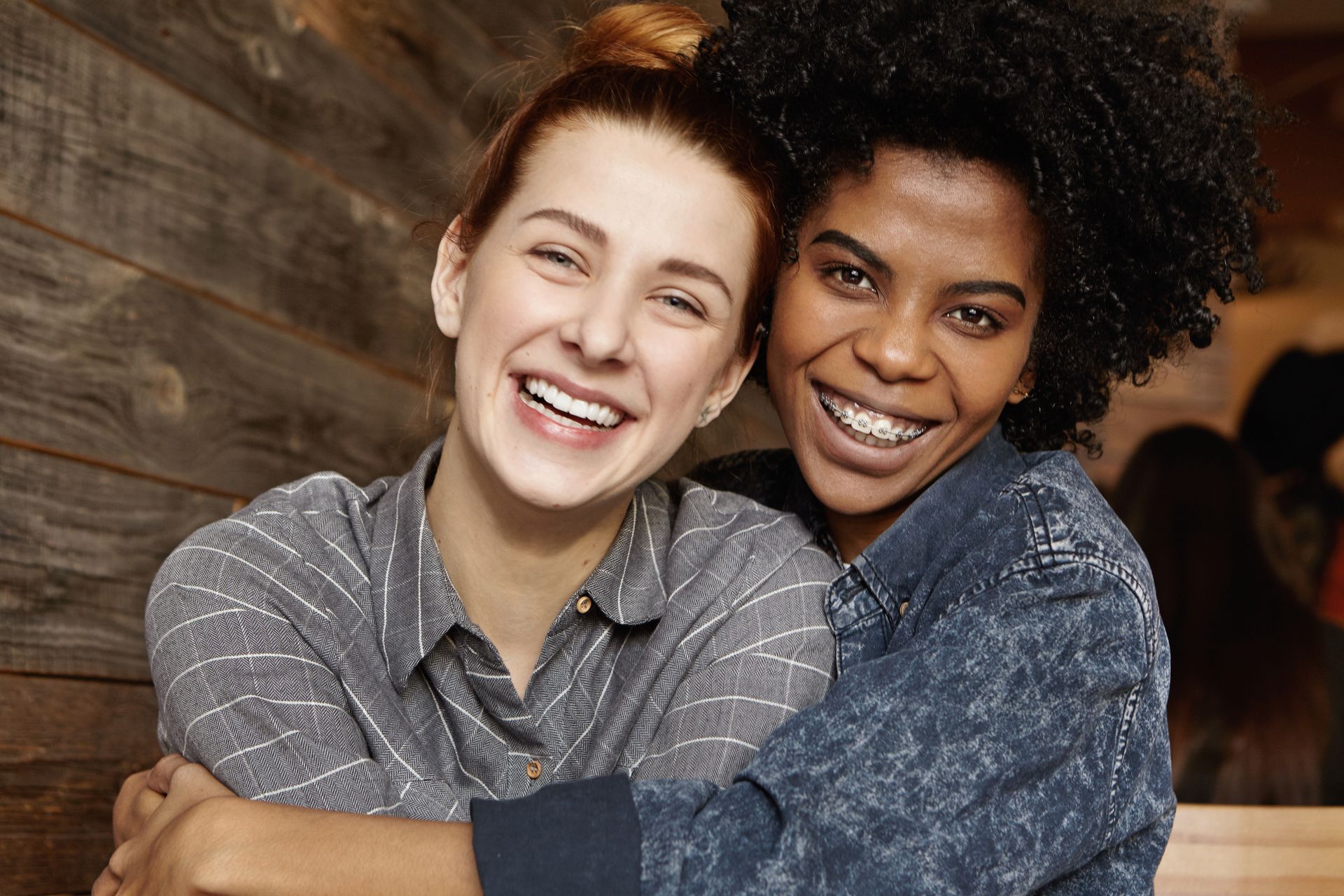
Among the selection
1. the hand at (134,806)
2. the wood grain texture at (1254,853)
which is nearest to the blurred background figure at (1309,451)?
the wood grain texture at (1254,853)

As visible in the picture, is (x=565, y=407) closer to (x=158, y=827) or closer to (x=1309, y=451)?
(x=158, y=827)

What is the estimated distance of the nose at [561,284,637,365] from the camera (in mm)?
1357

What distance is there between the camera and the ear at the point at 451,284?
→ 5.08 feet

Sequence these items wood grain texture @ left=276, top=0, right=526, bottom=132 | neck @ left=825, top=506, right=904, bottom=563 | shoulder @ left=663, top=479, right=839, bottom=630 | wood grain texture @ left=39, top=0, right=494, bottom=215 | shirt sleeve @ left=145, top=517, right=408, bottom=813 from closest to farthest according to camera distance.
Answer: shirt sleeve @ left=145, top=517, right=408, bottom=813 → shoulder @ left=663, top=479, right=839, bottom=630 → neck @ left=825, top=506, right=904, bottom=563 → wood grain texture @ left=39, top=0, right=494, bottom=215 → wood grain texture @ left=276, top=0, right=526, bottom=132

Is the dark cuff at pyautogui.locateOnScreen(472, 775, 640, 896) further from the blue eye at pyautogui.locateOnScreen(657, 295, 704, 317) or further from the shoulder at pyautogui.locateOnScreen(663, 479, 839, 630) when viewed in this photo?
the blue eye at pyautogui.locateOnScreen(657, 295, 704, 317)

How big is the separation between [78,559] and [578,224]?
0.88m

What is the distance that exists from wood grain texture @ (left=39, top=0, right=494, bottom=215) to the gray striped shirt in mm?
745

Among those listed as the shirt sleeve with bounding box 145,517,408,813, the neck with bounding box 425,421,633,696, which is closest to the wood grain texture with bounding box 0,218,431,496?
the shirt sleeve with bounding box 145,517,408,813

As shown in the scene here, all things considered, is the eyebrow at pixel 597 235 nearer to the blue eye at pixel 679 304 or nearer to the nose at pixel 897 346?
the blue eye at pixel 679 304

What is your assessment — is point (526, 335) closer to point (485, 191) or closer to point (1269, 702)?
point (485, 191)

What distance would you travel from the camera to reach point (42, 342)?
1673 millimetres

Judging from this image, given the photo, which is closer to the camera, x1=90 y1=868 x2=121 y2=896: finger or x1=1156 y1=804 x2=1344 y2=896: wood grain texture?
x1=90 y1=868 x2=121 y2=896: finger

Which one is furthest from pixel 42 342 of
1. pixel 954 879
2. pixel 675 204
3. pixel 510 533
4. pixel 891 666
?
pixel 954 879

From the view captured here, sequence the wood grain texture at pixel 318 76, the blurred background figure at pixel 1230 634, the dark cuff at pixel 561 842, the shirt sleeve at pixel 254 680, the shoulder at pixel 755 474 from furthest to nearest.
Result: the blurred background figure at pixel 1230 634
the shoulder at pixel 755 474
the wood grain texture at pixel 318 76
the shirt sleeve at pixel 254 680
the dark cuff at pixel 561 842
